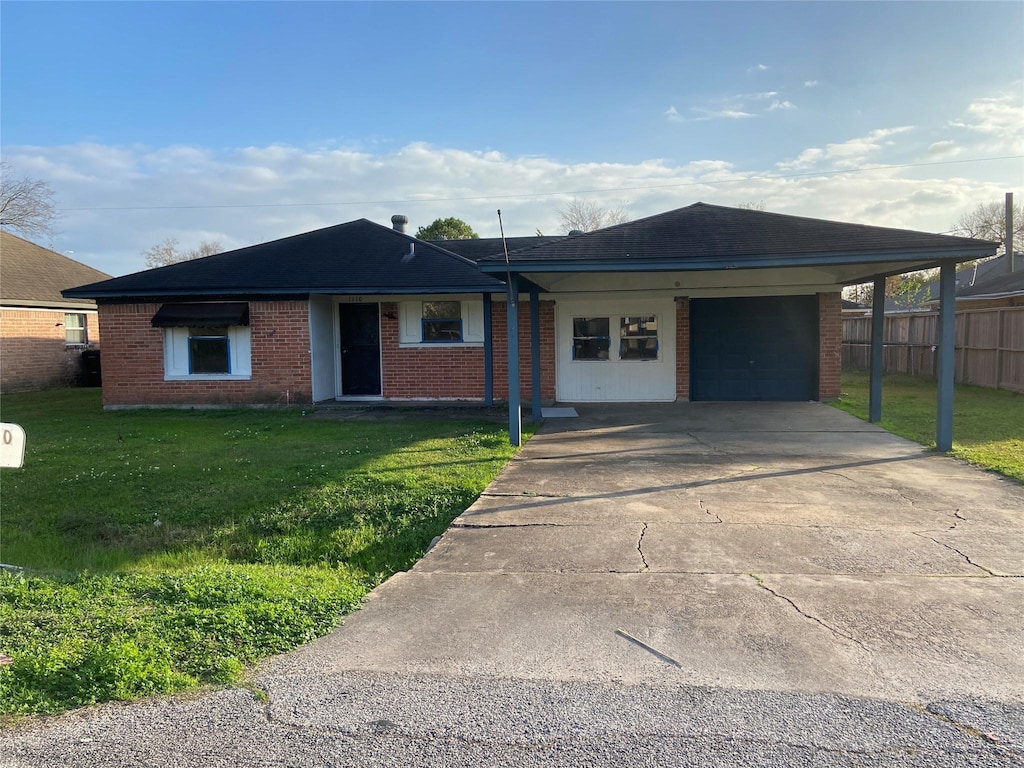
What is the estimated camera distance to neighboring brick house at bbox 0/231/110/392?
19984 millimetres

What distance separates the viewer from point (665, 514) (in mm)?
6586

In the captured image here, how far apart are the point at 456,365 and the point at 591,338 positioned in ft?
9.87

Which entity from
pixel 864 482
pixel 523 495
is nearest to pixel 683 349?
pixel 864 482

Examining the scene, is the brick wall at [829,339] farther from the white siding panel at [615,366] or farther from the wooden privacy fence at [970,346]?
the wooden privacy fence at [970,346]

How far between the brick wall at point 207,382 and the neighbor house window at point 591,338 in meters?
5.73

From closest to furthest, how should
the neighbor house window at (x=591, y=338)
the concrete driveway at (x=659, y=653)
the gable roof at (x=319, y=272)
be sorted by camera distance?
1. the concrete driveway at (x=659, y=653)
2. the gable roof at (x=319, y=272)
3. the neighbor house window at (x=591, y=338)

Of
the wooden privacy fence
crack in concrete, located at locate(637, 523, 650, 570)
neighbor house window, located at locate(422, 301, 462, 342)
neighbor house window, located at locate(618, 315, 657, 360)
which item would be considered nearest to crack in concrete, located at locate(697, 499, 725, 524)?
crack in concrete, located at locate(637, 523, 650, 570)

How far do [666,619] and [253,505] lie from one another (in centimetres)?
485

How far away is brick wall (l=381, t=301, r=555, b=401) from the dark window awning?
2.95m

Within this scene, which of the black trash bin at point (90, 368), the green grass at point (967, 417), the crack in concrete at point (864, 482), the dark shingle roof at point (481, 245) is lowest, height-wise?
the crack in concrete at point (864, 482)

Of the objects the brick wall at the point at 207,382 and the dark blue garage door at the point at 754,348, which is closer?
the brick wall at the point at 207,382

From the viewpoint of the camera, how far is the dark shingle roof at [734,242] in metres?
9.21

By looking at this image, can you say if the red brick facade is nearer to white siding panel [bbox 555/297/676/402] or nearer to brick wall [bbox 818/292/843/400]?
brick wall [bbox 818/292/843/400]

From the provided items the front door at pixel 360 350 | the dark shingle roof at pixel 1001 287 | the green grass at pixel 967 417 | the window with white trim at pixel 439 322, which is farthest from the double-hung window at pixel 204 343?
the dark shingle roof at pixel 1001 287
